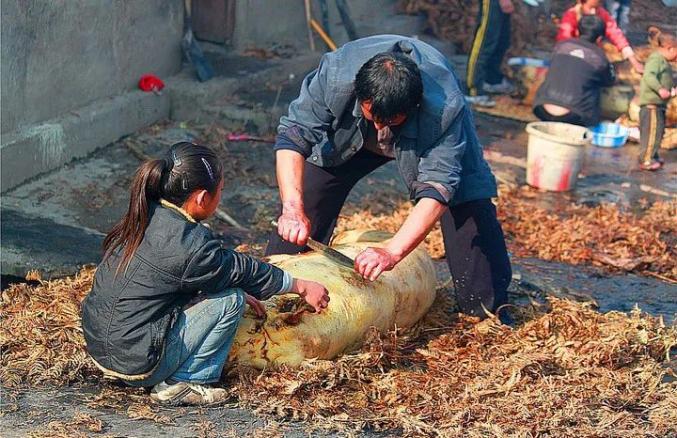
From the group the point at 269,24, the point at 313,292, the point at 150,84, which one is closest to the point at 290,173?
the point at 313,292

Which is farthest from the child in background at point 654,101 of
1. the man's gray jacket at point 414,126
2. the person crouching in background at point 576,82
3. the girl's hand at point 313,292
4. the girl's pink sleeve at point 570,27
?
the girl's hand at point 313,292

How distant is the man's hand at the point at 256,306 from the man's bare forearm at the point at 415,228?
0.62 m

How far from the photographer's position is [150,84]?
29.1 feet

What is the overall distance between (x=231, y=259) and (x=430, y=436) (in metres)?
1.06

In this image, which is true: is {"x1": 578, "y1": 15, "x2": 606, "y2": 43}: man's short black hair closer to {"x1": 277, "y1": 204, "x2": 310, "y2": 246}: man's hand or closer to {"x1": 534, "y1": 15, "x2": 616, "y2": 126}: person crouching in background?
{"x1": 534, "y1": 15, "x2": 616, "y2": 126}: person crouching in background

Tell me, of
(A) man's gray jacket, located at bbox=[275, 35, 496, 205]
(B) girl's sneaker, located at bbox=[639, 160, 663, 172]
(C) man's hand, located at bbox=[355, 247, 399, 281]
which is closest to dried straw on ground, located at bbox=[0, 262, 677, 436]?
(C) man's hand, located at bbox=[355, 247, 399, 281]

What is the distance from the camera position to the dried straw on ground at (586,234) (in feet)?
22.7

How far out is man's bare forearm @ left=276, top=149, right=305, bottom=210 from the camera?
485 centimetres

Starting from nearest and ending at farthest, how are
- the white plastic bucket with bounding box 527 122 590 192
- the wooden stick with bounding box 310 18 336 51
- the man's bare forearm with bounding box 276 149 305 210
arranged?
the man's bare forearm with bounding box 276 149 305 210 < the white plastic bucket with bounding box 527 122 590 192 < the wooden stick with bounding box 310 18 336 51

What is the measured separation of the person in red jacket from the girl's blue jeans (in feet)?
24.1

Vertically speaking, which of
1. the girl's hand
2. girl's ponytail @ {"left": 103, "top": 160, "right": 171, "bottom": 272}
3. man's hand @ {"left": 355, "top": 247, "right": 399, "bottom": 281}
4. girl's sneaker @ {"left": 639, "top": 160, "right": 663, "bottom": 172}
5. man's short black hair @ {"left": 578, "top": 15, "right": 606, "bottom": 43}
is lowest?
girl's sneaker @ {"left": 639, "top": 160, "right": 663, "bottom": 172}

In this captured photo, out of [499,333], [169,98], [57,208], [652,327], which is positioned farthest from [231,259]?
[169,98]

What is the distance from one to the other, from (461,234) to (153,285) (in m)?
1.80

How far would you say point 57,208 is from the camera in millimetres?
6977
